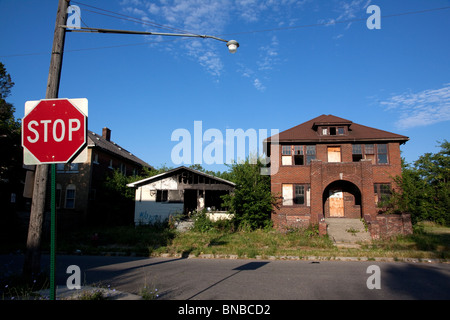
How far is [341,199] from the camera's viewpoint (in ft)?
78.9

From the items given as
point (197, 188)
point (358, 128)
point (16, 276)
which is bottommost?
point (16, 276)

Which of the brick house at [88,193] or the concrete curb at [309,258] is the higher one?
the brick house at [88,193]

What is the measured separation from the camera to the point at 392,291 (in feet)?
23.7

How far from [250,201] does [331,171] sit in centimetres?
656

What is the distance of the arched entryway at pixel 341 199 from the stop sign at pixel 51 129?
2289 centimetres

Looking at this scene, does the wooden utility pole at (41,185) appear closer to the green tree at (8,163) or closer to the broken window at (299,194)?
the green tree at (8,163)

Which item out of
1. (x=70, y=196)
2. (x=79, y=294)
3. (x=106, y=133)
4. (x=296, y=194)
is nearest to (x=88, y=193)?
(x=70, y=196)

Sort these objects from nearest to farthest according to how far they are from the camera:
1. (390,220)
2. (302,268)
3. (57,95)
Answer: (57,95) → (302,268) → (390,220)

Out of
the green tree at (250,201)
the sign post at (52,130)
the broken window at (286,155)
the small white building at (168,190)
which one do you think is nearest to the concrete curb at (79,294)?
the sign post at (52,130)

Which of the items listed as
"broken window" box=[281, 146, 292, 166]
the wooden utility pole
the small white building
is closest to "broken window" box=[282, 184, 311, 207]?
"broken window" box=[281, 146, 292, 166]

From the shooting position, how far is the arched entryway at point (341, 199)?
2378 cm
